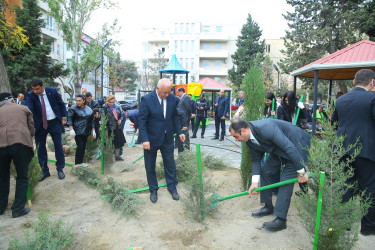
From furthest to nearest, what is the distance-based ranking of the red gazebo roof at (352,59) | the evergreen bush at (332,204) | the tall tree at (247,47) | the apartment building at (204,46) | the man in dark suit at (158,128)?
1. the apartment building at (204,46)
2. the tall tree at (247,47)
3. the red gazebo roof at (352,59)
4. the man in dark suit at (158,128)
5. the evergreen bush at (332,204)

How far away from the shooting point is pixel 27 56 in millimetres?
15828

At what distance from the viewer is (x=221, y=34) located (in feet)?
156

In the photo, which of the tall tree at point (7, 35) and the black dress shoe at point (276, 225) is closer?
the black dress shoe at point (276, 225)

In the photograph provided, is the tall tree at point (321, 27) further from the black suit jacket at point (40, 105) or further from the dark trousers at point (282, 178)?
the black suit jacket at point (40, 105)

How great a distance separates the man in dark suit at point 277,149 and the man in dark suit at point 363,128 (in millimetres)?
517

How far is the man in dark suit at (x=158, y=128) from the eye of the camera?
4047mm

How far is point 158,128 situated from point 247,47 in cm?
3828

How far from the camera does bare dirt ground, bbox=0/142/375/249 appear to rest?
3.13 meters

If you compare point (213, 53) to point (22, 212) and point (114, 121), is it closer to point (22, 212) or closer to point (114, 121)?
point (114, 121)

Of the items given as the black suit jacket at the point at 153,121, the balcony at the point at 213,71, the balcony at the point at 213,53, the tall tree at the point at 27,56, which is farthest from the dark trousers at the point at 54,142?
the balcony at the point at 213,53

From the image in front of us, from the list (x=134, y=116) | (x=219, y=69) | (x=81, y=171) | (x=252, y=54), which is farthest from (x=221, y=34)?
(x=81, y=171)

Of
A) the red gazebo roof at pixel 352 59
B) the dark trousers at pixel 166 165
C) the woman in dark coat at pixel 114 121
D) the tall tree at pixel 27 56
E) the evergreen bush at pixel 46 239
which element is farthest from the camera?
the tall tree at pixel 27 56

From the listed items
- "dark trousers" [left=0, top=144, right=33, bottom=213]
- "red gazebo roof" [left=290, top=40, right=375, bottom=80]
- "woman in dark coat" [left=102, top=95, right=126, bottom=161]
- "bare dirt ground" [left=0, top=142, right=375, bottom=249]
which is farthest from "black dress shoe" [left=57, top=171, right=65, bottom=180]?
"red gazebo roof" [left=290, top=40, right=375, bottom=80]

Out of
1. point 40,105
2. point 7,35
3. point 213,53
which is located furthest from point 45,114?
point 213,53
